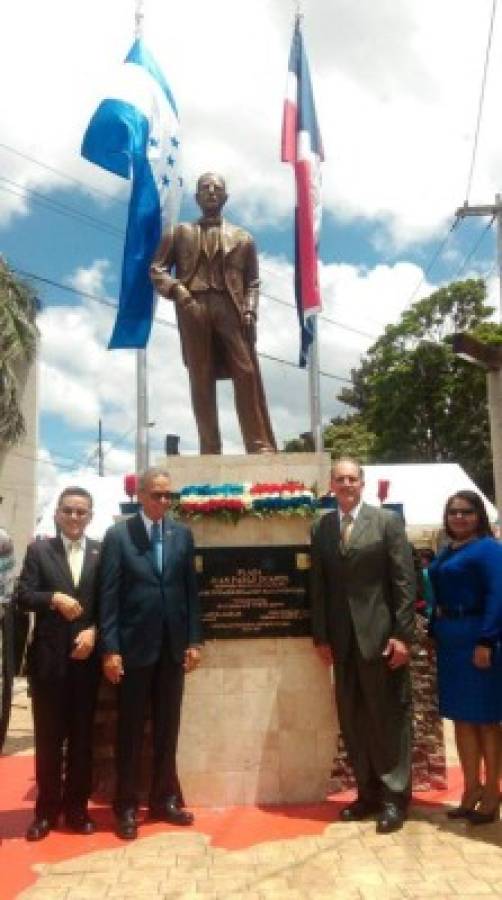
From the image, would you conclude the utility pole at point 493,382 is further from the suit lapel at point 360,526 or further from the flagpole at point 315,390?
the suit lapel at point 360,526

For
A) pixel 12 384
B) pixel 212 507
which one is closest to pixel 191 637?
pixel 212 507

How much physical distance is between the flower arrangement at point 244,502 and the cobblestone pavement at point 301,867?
1.62 metres

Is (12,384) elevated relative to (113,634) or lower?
elevated

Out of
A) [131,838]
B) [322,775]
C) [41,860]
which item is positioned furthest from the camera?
[322,775]

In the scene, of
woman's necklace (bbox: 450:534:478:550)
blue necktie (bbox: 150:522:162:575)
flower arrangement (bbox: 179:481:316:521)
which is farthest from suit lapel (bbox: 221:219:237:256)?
woman's necklace (bbox: 450:534:478:550)

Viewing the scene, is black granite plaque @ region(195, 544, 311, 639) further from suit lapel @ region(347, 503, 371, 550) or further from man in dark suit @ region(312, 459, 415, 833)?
suit lapel @ region(347, 503, 371, 550)

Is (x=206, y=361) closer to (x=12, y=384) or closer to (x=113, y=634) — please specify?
(x=113, y=634)

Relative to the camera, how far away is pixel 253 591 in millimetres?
4359

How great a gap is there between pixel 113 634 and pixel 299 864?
1.30 metres

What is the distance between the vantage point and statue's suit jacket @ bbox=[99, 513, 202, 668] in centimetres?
380

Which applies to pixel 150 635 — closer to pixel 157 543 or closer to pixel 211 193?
pixel 157 543

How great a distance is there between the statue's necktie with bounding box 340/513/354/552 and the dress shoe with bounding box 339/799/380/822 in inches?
50.2

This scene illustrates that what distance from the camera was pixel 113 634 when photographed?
376 centimetres

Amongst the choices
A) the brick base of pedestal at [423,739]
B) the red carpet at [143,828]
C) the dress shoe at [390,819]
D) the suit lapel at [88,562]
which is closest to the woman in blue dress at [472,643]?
the dress shoe at [390,819]
